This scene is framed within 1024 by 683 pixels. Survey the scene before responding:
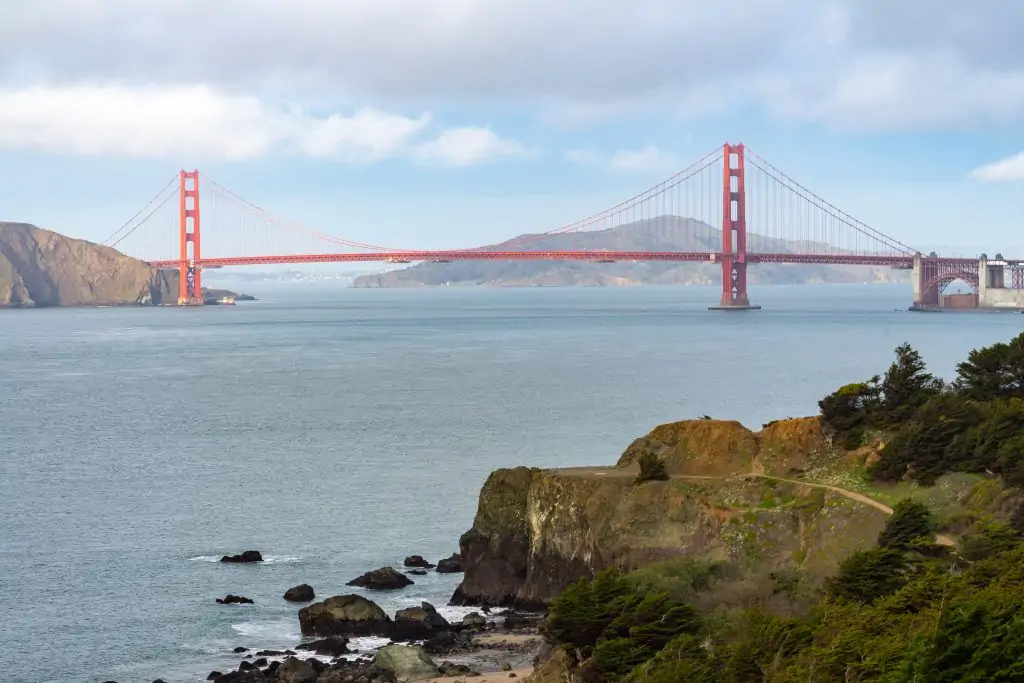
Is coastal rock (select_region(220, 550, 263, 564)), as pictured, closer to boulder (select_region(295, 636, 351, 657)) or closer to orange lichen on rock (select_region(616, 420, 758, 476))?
boulder (select_region(295, 636, 351, 657))

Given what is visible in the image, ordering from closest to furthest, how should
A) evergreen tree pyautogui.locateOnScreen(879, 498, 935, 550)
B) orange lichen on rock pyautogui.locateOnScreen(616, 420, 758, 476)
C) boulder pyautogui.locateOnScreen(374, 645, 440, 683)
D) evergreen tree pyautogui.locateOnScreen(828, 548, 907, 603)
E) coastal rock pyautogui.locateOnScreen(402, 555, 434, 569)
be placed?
evergreen tree pyautogui.locateOnScreen(828, 548, 907, 603), boulder pyautogui.locateOnScreen(374, 645, 440, 683), evergreen tree pyautogui.locateOnScreen(879, 498, 935, 550), orange lichen on rock pyautogui.locateOnScreen(616, 420, 758, 476), coastal rock pyautogui.locateOnScreen(402, 555, 434, 569)

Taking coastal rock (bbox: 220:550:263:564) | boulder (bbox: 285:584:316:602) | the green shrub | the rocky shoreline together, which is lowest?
the rocky shoreline

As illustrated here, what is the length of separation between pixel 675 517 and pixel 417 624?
6.54m

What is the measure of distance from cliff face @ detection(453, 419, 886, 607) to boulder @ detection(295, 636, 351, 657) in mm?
4857

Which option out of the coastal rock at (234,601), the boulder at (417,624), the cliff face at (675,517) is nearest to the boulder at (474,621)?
the boulder at (417,624)

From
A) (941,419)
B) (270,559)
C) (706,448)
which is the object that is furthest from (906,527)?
(270,559)

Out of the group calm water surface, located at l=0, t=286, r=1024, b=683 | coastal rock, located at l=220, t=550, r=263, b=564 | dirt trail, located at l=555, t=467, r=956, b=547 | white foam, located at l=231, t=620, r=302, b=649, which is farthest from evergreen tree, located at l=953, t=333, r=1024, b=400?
coastal rock, located at l=220, t=550, r=263, b=564

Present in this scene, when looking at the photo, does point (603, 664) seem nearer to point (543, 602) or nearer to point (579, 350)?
point (543, 602)

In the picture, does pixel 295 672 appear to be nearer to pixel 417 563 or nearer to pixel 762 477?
pixel 417 563

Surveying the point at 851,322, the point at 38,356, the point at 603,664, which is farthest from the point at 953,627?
the point at 851,322

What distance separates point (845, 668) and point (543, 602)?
13.4 m

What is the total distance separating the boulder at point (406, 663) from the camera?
97.7ft

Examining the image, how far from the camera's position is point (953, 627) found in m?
21.8

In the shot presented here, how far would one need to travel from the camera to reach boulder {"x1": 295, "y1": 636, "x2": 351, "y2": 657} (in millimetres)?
32125
